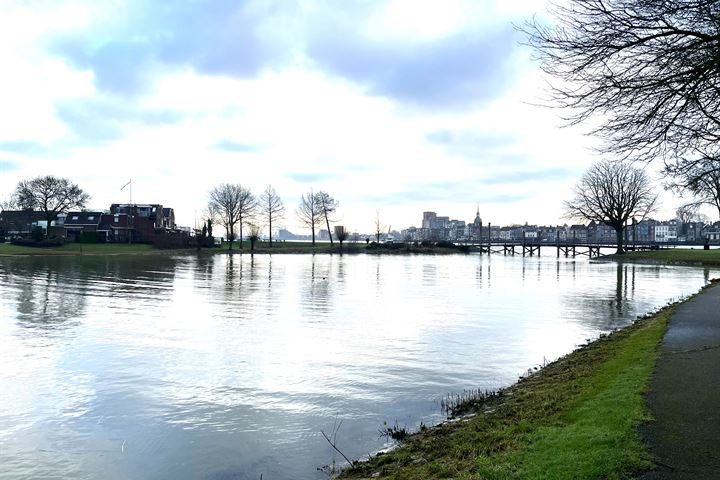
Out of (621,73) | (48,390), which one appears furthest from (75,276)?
(621,73)

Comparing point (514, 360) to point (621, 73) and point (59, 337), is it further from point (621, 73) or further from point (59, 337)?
point (59, 337)

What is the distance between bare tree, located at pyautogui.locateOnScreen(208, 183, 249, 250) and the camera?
100625mm

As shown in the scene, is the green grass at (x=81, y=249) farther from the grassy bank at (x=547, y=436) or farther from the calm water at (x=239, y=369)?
the grassy bank at (x=547, y=436)

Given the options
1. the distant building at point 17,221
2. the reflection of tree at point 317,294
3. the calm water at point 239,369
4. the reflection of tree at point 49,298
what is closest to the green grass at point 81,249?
the distant building at point 17,221

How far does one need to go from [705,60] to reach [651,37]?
3.47 feet

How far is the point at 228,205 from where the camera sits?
10069 centimetres

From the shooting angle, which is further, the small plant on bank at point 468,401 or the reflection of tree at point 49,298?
the reflection of tree at point 49,298

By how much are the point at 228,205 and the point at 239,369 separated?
91460 millimetres

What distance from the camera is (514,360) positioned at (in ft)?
44.0

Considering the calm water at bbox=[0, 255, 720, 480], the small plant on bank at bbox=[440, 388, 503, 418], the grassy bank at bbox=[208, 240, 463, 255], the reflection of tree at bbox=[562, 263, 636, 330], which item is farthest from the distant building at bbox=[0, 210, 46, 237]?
the small plant on bank at bbox=[440, 388, 503, 418]

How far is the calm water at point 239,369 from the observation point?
787cm

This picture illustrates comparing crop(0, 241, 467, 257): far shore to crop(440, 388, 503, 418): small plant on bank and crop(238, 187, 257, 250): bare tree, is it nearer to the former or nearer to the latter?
crop(238, 187, 257, 250): bare tree

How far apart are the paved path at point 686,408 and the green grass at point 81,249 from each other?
78345 mm

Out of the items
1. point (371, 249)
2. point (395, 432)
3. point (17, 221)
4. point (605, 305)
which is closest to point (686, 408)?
point (395, 432)
